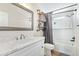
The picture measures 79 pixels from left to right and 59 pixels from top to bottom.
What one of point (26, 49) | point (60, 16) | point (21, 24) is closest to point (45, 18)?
point (60, 16)

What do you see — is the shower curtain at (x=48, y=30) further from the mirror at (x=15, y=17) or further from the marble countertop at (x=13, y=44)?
the mirror at (x=15, y=17)

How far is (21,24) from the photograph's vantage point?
4.95ft

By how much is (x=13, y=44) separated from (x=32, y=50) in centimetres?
31

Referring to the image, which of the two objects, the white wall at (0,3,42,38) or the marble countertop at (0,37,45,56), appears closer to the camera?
the marble countertop at (0,37,45,56)

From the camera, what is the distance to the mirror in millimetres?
1402

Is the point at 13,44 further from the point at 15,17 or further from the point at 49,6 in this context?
the point at 49,6

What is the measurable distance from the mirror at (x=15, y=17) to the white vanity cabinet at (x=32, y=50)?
0.96 feet

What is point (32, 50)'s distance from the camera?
1496mm

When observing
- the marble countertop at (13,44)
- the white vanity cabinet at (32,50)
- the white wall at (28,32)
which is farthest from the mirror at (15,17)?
the white vanity cabinet at (32,50)

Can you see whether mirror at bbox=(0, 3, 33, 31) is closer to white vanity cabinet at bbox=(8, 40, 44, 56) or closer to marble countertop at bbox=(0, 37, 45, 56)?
marble countertop at bbox=(0, 37, 45, 56)

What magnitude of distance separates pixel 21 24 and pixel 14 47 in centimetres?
39

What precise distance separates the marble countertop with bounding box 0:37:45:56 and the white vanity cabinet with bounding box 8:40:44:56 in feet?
0.14

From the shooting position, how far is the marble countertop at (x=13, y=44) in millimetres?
1252

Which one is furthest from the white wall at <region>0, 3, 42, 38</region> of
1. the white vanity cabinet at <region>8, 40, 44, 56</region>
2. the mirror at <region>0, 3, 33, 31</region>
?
the white vanity cabinet at <region>8, 40, 44, 56</region>
